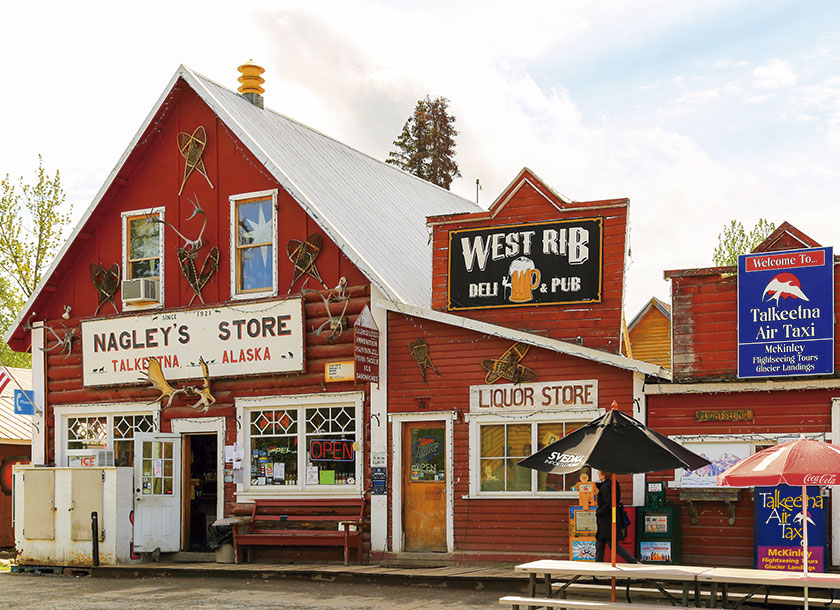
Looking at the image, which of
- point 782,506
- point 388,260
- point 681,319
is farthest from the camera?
point 388,260

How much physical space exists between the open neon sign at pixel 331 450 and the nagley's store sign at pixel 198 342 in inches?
51.7

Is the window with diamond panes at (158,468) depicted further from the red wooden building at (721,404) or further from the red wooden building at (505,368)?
the red wooden building at (721,404)

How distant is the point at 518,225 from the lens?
18078 millimetres

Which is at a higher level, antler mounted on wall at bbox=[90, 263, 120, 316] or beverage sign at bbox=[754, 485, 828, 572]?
antler mounted on wall at bbox=[90, 263, 120, 316]

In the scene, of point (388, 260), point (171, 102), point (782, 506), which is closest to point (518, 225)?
point (388, 260)

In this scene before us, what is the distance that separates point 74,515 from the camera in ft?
63.7

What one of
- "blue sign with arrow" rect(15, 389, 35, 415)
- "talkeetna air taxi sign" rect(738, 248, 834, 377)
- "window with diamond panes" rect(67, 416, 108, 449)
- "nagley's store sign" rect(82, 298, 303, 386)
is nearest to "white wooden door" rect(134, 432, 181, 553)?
"nagley's store sign" rect(82, 298, 303, 386)

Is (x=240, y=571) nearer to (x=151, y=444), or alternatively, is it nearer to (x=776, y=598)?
(x=151, y=444)

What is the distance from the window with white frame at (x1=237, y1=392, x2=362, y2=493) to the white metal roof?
2.40 m

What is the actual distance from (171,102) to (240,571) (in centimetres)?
872

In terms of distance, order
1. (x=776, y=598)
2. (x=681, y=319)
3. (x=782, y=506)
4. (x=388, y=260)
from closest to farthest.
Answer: (x=776, y=598)
(x=782, y=506)
(x=681, y=319)
(x=388, y=260)

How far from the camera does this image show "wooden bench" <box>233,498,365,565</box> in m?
18.3

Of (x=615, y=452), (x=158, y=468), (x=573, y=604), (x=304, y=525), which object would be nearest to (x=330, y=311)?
(x=304, y=525)

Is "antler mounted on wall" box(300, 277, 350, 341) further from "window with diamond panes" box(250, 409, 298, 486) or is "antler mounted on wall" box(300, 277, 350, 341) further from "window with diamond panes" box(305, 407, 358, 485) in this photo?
"window with diamond panes" box(250, 409, 298, 486)
